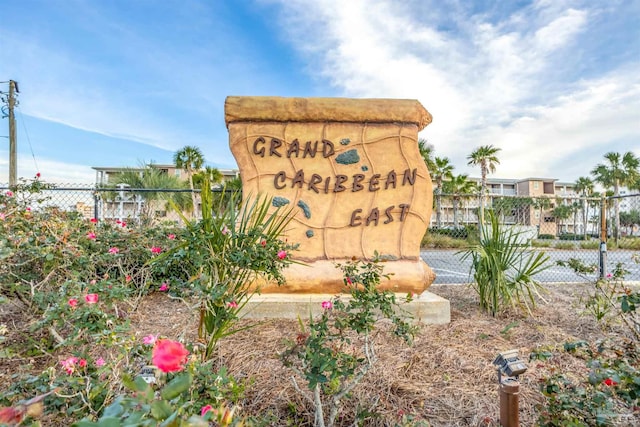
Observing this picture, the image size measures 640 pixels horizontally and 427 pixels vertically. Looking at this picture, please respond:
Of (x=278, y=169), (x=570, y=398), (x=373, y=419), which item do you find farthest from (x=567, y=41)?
(x=373, y=419)

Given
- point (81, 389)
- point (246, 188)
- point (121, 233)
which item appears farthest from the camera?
point (121, 233)

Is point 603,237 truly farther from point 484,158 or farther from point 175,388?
point 484,158

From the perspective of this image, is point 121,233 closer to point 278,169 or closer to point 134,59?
point 278,169

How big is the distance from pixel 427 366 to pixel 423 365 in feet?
0.09

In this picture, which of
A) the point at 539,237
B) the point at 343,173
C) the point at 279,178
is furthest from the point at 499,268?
the point at 539,237

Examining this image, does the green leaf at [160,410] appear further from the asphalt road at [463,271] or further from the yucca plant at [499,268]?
the asphalt road at [463,271]

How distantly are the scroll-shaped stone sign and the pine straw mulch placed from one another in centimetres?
88

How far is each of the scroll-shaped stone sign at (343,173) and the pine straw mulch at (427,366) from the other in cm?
88

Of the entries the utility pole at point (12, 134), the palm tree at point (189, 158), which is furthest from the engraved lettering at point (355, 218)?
the palm tree at point (189, 158)

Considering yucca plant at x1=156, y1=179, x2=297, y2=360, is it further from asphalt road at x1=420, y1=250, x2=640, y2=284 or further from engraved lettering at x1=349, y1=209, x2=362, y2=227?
asphalt road at x1=420, y1=250, x2=640, y2=284

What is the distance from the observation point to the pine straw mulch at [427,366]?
190 cm

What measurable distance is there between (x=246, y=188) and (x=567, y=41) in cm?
518

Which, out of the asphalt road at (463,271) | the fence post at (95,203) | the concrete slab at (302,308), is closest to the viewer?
the concrete slab at (302,308)

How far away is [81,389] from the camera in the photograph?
142 cm
